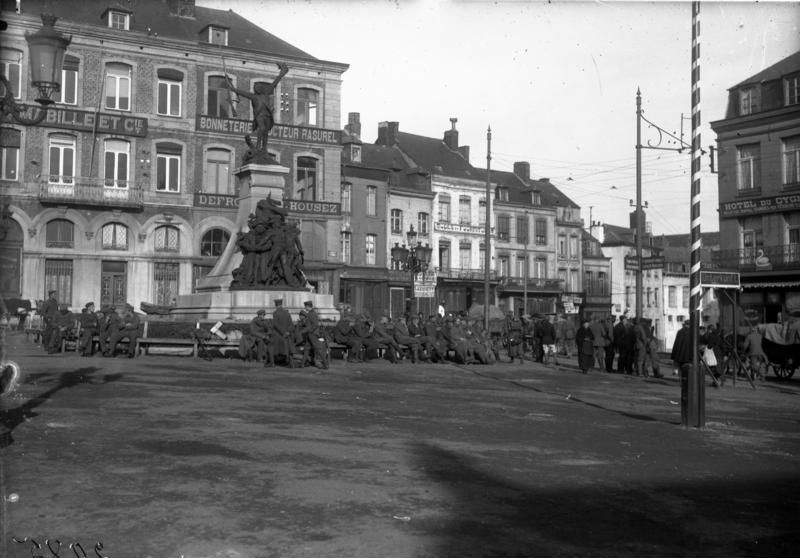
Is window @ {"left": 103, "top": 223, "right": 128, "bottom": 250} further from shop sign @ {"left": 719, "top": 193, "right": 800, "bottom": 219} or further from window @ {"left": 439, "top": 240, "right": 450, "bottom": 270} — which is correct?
shop sign @ {"left": 719, "top": 193, "right": 800, "bottom": 219}

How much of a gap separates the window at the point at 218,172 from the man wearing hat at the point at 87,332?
24.1 m

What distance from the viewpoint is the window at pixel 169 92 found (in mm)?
43656

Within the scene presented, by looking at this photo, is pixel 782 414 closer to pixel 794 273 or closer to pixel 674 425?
pixel 674 425

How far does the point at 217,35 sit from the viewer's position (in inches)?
1789

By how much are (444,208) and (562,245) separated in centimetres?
1423

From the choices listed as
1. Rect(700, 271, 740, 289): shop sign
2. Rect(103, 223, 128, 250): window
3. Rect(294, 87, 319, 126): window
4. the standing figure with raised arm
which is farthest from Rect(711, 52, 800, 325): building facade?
Rect(103, 223, 128, 250): window

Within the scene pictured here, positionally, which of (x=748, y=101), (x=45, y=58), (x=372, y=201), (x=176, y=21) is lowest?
(x=45, y=58)

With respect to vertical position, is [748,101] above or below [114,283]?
above

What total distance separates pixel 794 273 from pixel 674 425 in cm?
3150

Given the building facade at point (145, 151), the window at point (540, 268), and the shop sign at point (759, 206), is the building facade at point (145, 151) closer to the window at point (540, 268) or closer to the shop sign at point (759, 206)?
the shop sign at point (759, 206)

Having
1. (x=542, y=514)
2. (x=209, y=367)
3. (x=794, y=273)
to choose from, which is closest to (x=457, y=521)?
(x=542, y=514)

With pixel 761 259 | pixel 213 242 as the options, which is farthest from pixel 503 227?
pixel 213 242

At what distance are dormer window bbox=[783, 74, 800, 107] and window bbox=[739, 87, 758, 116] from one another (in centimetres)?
159

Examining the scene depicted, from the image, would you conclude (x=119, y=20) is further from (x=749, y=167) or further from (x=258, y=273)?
(x=749, y=167)
